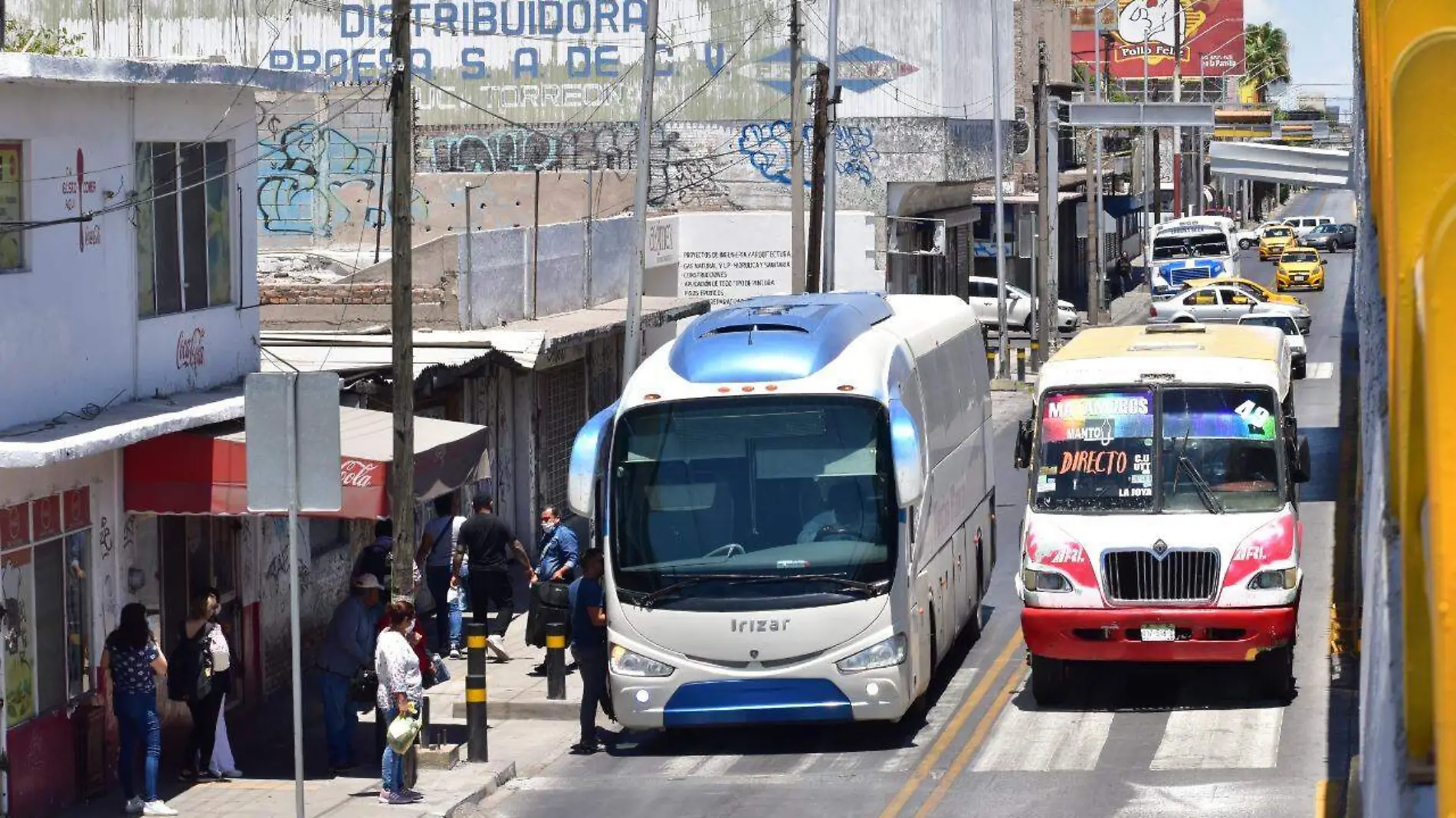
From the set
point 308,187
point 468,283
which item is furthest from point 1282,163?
point 468,283

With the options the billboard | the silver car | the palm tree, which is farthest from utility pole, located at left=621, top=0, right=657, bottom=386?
the palm tree

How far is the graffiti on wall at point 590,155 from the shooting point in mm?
47562

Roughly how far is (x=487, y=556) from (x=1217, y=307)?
32153mm

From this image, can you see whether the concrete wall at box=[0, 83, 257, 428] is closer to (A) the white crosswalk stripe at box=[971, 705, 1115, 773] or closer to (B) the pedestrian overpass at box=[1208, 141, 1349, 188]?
(A) the white crosswalk stripe at box=[971, 705, 1115, 773]

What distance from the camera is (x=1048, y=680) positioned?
16.4 metres

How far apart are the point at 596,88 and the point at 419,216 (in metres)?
14.2

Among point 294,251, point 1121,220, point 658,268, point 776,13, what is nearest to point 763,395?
point 294,251

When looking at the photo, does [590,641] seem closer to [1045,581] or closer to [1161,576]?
[1045,581]

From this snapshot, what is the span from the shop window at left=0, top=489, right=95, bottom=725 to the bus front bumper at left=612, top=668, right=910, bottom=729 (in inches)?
173

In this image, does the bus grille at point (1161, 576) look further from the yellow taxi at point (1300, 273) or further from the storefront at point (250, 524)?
the yellow taxi at point (1300, 273)

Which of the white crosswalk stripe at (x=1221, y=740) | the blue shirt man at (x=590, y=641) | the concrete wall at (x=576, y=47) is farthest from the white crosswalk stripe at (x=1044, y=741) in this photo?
the concrete wall at (x=576, y=47)

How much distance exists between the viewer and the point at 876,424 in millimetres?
15016

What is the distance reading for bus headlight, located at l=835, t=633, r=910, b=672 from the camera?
14.8m

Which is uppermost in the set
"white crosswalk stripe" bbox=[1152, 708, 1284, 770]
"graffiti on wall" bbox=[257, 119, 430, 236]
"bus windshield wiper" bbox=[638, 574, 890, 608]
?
"graffiti on wall" bbox=[257, 119, 430, 236]
